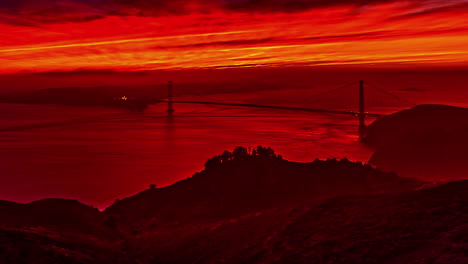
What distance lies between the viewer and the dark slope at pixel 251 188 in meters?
24.7

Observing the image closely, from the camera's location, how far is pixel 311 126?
131875mm

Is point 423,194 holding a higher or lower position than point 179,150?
higher

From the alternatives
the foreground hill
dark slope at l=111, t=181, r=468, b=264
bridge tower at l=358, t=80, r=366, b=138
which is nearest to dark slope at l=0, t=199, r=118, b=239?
dark slope at l=111, t=181, r=468, b=264

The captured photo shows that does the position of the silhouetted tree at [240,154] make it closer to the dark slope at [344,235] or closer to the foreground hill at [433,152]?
the dark slope at [344,235]

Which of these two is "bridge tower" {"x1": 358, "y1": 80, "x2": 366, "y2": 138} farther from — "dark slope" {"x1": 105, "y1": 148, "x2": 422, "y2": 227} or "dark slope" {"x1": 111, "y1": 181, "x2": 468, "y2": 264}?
"dark slope" {"x1": 111, "y1": 181, "x2": 468, "y2": 264}

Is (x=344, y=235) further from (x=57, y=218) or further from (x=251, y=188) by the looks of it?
(x=251, y=188)

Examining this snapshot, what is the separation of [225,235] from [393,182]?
1568 centimetres

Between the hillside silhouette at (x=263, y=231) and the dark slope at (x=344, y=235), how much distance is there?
21 millimetres

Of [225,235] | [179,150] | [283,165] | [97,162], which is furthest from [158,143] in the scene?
[225,235]

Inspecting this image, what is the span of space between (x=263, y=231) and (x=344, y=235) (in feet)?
9.70

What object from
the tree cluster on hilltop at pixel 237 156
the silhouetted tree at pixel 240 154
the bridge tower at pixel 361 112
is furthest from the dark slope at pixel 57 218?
the bridge tower at pixel 361 112

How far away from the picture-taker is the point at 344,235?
11.4m

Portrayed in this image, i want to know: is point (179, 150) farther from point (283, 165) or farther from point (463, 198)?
point (463, 198)

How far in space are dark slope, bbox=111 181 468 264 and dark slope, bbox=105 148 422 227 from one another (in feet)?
27.2
